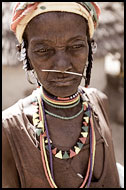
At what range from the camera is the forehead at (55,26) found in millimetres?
1360

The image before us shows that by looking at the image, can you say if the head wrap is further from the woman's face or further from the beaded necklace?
the beaded necklace

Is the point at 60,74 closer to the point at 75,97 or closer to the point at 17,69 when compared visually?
the point at 75,97

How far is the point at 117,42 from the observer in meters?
5.00

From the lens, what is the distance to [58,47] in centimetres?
139

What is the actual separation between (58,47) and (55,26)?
4.0 inches

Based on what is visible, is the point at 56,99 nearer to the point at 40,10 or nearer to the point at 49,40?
the point at 49,40

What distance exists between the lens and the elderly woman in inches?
54.9

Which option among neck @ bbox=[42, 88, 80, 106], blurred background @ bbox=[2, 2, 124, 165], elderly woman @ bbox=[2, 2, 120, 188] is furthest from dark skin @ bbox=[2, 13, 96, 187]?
blurred background @ bbox=[2, 2, 124, 165]

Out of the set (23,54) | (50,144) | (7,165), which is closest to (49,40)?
(23,54)

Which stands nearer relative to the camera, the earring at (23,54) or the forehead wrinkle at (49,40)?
the forehead wrinkle at (49,40)

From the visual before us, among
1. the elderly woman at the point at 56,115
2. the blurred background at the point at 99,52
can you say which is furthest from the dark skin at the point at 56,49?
the blurred background at the point at 99,52

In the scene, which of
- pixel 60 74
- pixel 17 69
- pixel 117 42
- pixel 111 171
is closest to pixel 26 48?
pixel 60 74

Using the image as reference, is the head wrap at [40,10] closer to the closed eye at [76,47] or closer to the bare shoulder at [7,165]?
the closed eye at [76,47]

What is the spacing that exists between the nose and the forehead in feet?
0.24
